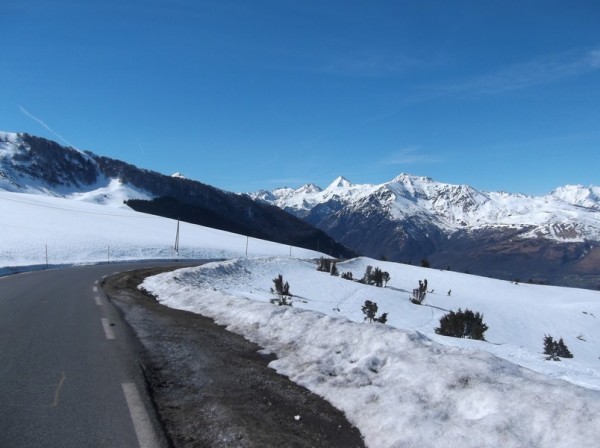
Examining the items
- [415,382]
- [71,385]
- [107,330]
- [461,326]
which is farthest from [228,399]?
[461,326]

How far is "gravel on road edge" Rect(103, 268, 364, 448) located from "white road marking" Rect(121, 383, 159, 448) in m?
0.17

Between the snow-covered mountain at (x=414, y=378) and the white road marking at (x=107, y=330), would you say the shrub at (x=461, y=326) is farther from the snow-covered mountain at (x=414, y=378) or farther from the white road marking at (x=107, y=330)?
the white road marking at (x=107, y=330)

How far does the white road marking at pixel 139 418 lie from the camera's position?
15.4 feet

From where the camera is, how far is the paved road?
4.79m

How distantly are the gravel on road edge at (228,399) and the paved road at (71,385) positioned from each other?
27 centimetres

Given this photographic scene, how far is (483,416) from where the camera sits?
16.7 ft

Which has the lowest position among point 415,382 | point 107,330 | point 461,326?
point 461,326

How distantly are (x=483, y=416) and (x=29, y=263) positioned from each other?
119ft

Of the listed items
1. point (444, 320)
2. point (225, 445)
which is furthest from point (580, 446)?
point (444, 320)

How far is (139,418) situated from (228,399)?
3.65 ft

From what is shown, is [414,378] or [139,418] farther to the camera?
[414,378]

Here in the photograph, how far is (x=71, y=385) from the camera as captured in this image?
6168 mm

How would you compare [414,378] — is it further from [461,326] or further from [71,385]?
[461,326]

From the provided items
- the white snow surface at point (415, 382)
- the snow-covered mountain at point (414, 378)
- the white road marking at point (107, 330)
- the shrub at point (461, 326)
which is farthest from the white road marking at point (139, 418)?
the shrub at point (461, 326)
